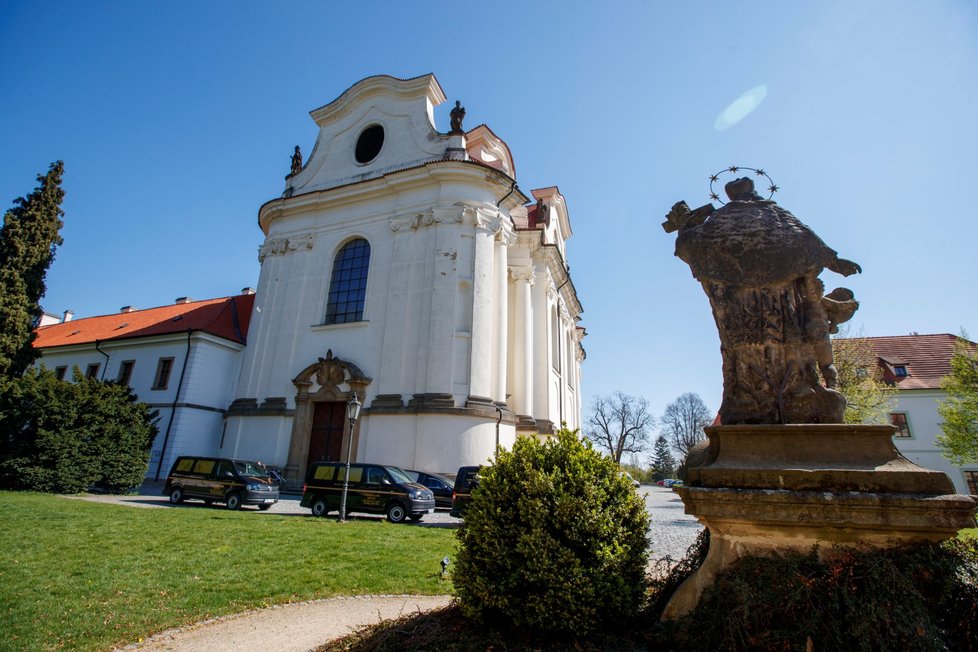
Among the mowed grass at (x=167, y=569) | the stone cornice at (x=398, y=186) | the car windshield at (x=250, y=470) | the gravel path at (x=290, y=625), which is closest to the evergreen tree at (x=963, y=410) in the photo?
the stone cornice at (x=398, y=186)

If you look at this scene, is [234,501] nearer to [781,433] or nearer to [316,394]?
[316,394]

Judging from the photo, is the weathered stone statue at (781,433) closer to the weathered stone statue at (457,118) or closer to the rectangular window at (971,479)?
the weathered stone statue at (457,118)

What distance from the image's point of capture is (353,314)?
2278 centimetres

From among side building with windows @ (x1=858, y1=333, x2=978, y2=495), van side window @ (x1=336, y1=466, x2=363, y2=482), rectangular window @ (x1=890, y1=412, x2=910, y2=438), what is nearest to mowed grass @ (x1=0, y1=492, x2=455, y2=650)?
van side window @ (x1=336, y1=466, x2=363, y2=482)

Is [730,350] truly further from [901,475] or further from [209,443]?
[209,443]

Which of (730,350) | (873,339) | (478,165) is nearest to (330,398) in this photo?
(478,165)

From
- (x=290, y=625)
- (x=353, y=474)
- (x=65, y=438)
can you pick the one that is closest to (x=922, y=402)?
(x=353, y=474)

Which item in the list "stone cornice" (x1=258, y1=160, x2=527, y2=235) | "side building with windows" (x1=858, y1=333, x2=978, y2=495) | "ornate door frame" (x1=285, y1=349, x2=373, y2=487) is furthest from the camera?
"side building with windows" (x1=858, y1=333, x2=978, y2=495)

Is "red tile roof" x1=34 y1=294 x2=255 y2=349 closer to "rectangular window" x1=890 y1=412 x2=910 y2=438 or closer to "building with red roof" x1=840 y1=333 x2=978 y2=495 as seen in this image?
"building with red roof" x1=840 y1=333 x2=978 y2=495

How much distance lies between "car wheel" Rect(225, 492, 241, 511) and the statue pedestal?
599 inches

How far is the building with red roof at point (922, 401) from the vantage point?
2859 centimetres

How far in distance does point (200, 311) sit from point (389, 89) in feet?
55.2

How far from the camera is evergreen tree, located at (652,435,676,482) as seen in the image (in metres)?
70.0

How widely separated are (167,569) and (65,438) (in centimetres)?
1429
